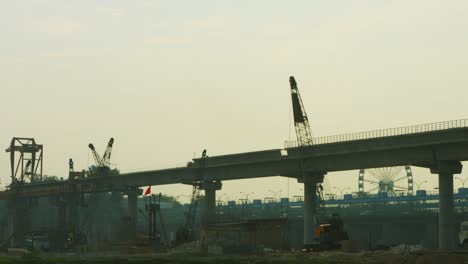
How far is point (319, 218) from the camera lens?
132 meters

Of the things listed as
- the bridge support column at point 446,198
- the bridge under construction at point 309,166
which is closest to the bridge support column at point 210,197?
the bridge under construction at point 309,166

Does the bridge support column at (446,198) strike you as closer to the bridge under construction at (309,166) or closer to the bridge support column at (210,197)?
the bridge under construction at (309,166)

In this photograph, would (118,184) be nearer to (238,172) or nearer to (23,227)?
(23,227)

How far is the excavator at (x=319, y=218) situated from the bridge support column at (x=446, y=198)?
42.9 feet

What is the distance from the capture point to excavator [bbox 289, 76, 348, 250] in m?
97.8

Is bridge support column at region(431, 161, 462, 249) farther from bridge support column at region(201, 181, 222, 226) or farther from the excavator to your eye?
bridge support column at region(201, 181, 222, 226)

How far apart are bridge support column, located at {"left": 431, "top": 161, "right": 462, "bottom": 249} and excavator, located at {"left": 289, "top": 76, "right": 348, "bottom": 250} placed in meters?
13.1

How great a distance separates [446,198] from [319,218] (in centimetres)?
3023

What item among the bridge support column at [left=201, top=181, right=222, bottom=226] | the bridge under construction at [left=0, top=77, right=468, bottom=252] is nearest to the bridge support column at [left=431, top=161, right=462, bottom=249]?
the bridge under construction at [left=0, top=77, right=468, bottom=252]

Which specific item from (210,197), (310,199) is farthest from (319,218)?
(210,197)

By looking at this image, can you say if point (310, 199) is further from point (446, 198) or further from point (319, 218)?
point (446, 198)

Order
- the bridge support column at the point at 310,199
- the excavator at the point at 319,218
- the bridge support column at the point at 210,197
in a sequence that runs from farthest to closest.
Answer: the bridge support column at the point at 210,197, the bridge support column at the point at 310,199, the excavator at the point at 319,218

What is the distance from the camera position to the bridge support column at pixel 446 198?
104 m

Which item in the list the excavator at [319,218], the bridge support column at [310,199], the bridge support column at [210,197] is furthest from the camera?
the bridge support column at [210,197]
